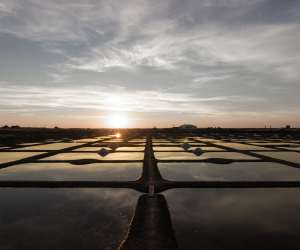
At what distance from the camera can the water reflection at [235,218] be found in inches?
215

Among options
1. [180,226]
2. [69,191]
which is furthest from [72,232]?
[69,191]

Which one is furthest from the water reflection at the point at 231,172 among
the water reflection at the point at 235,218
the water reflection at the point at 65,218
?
the water reflection at the point at 65,218

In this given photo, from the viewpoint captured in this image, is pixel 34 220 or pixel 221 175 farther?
pixel 221 175

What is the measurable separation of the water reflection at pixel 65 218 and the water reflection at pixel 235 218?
128 cm

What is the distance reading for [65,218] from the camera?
22.1 feet

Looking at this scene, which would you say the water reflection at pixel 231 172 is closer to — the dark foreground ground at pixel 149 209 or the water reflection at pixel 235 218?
the dark foreground ground at pixel 149 209

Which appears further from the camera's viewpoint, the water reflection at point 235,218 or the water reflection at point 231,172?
the water reflection at point 231,172

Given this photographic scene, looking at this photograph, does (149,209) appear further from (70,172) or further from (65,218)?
(70,172)

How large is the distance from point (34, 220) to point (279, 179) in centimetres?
928

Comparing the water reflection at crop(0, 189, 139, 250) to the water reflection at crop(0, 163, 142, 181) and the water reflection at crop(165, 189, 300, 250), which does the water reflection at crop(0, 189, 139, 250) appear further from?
the water reflection at crop(0, 163, 142, 181)

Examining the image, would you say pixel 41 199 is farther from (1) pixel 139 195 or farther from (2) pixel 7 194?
(1) pixel 139 195

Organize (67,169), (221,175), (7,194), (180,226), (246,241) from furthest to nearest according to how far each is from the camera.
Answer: (67,169) < (221,175) < (7,194) < (180,226) < (246,241)

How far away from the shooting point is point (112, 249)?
16.7ft

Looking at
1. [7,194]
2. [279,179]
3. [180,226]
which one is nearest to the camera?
[180,226]
